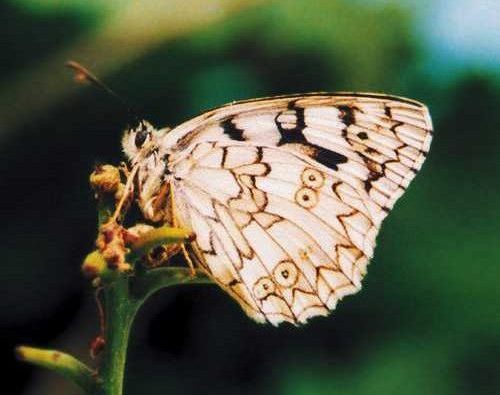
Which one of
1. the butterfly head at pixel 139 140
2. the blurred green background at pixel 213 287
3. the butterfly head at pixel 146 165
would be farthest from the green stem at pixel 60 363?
the blurred green background at pixel 213 287

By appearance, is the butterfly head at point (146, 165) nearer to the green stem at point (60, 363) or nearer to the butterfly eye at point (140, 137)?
the butterfly eye at point (140, 137)

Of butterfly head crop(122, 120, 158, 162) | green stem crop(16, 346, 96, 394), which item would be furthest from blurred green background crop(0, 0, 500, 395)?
green stem crop(16, 346, 96, 394)

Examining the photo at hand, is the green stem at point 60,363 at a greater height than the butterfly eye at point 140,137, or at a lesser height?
lesser

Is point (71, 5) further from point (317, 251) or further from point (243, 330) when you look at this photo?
point (317, 251)

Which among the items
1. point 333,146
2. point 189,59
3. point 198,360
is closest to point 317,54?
point 189,59

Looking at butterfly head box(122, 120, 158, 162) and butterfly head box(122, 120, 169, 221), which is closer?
butterfly head box(122, 120, 169, 221)

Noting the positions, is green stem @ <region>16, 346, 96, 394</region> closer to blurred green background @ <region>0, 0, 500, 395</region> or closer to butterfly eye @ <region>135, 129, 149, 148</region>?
butterfly eye @ <region>135, 129, 149, 148</region>

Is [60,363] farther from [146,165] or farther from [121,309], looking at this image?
[146,165]
